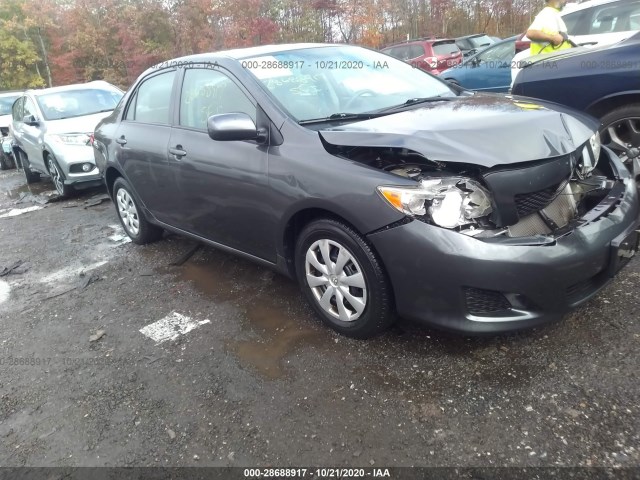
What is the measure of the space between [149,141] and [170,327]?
5.24 feet

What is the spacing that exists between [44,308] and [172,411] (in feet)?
6.58

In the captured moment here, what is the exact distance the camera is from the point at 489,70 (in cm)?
788

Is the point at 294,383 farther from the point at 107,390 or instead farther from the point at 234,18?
the point at 234,18

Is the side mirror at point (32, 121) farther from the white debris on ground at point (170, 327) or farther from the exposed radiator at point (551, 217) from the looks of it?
the exposed radiator at point (551, 217)

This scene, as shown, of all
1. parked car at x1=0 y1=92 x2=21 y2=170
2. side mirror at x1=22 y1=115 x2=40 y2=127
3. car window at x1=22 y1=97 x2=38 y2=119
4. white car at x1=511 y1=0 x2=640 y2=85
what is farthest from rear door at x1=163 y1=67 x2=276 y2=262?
parked car at x1=0 y1=92 x2=21 y2=170

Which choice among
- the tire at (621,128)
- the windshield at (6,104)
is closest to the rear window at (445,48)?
the tire at (621,128)

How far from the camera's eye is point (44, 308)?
A: 390 cm

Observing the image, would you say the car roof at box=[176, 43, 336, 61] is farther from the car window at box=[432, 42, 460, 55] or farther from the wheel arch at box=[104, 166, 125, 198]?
the car window at box=[432, 42, 460, 55]

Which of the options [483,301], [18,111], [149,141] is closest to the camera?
[483,301]

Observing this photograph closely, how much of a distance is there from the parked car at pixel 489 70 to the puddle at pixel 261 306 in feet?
17.3

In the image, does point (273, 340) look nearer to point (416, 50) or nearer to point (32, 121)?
point (32, 121)

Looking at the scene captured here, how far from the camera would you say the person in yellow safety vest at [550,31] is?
500 centimetres

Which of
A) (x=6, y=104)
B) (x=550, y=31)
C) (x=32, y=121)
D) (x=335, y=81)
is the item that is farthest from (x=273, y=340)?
(x=6, y=104)

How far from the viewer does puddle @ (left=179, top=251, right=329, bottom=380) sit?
113 inches
